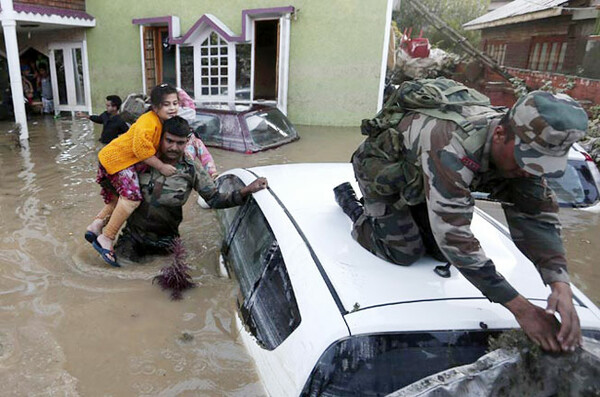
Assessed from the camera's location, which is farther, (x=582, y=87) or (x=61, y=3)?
(x=61, y=3)

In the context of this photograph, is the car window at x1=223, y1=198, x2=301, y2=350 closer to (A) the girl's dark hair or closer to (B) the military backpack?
(B) the military backpack

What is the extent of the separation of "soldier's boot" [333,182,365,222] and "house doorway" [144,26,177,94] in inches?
454

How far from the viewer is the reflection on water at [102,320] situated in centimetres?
245

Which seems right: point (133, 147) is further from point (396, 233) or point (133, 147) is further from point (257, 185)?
point (396, 233)

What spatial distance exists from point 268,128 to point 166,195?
490cm

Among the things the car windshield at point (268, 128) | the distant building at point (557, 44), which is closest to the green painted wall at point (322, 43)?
the car windshield at point (268, 128)

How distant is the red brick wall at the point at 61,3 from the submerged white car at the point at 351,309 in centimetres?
1150

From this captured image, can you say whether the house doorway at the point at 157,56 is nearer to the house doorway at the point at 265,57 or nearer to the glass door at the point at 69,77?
the glass door at the point at 69,77

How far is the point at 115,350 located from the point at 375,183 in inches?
74.2

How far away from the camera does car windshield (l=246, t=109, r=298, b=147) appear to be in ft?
26.2

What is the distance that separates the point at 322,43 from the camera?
11141 mm

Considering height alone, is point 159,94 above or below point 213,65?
below

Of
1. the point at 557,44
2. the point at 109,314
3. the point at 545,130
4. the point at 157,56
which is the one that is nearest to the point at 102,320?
the point at 109,314

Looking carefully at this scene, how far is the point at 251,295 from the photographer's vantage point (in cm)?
239
